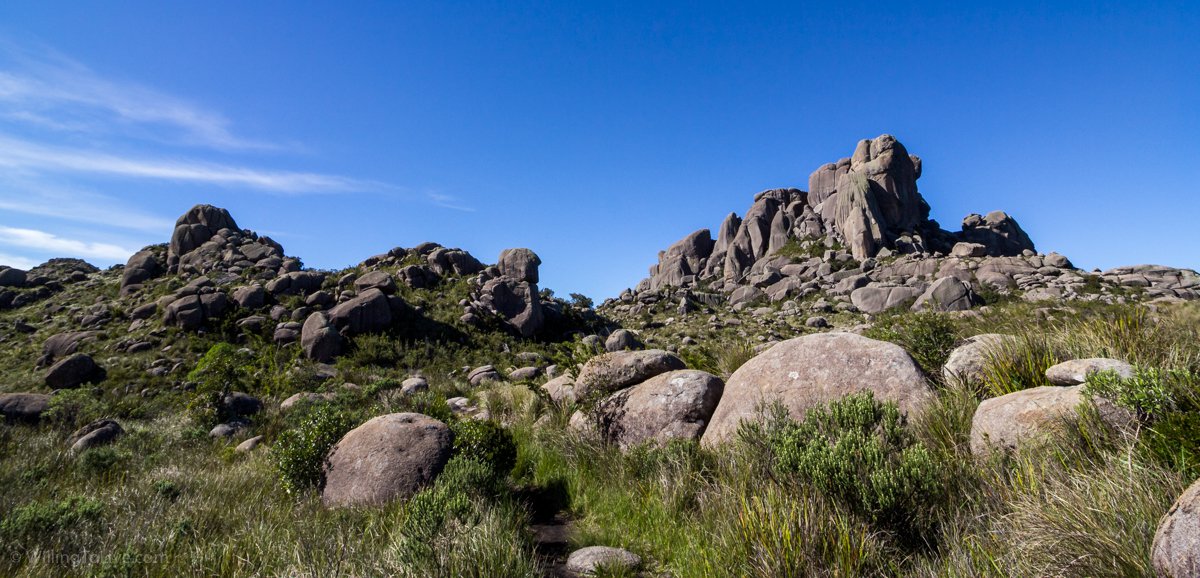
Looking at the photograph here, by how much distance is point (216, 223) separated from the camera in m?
54.2

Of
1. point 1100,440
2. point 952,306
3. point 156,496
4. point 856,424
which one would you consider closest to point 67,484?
point 156,496

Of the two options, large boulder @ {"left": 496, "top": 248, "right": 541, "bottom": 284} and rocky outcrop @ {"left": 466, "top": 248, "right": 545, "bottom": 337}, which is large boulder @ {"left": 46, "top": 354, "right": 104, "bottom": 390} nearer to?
rocky outcrop @ {"left": 466, "top": 248, "right": 545, "bottom": 337}

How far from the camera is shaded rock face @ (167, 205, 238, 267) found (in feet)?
161

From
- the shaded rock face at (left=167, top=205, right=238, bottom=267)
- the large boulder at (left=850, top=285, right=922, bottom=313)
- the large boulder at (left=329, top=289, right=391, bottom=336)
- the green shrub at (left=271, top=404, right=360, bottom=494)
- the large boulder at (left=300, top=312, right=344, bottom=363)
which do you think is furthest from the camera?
the shaded rock face at (left=167, top=205, right=238, bottom=267)

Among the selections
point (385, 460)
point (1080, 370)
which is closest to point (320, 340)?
point (385, 460)

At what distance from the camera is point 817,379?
298 inches

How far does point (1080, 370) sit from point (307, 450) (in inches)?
436

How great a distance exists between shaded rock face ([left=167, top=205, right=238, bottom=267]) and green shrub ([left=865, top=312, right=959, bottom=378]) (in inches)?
2356

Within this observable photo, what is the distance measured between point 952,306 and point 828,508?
1841 inches

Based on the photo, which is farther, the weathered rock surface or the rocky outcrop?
the rocky outcrop

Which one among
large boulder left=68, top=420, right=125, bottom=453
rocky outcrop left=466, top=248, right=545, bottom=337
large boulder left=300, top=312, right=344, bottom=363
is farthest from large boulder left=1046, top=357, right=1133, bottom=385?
rocky outcrop left=466, top=248, right=545, bottom=337

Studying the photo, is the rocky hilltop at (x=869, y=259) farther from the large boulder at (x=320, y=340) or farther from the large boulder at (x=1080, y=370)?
the large boulder at (x=320, y=340)

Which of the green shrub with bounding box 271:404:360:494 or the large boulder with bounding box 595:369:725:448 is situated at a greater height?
the large boulder with bounding box 595:369:725:448

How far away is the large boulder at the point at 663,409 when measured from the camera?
338 inches
